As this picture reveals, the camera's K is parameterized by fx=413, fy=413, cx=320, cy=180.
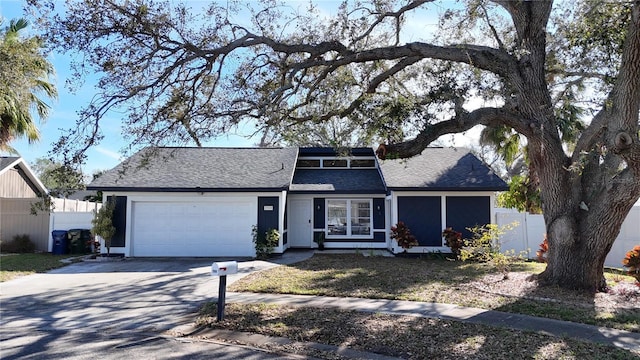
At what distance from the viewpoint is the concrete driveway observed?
19.2 ft

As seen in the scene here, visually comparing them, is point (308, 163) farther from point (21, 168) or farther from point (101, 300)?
point (21, 168)

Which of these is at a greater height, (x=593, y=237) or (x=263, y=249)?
(x=593, y=237)

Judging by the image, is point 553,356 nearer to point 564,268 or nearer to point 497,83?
point 564,268

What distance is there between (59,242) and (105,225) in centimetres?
332

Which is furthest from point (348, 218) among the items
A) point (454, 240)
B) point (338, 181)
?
point (454, 240)

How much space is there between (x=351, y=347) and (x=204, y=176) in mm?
11534

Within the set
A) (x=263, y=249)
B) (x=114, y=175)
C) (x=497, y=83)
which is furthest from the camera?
(x=114, y=175)

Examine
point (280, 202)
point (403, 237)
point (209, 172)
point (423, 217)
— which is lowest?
point (403, 237)

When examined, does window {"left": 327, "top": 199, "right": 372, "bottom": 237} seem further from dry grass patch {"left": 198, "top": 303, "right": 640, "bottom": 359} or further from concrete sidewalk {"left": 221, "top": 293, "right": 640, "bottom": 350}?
dry grass patch {"left": 198, "top": 303, "right": 640, "bottom": 359}

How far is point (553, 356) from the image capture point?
496cm

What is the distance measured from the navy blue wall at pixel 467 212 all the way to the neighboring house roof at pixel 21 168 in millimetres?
18511

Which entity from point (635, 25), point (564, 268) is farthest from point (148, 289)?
point (635, 25)

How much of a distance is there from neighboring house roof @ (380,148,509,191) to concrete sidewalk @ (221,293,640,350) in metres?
7.75

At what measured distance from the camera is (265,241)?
14547mm
